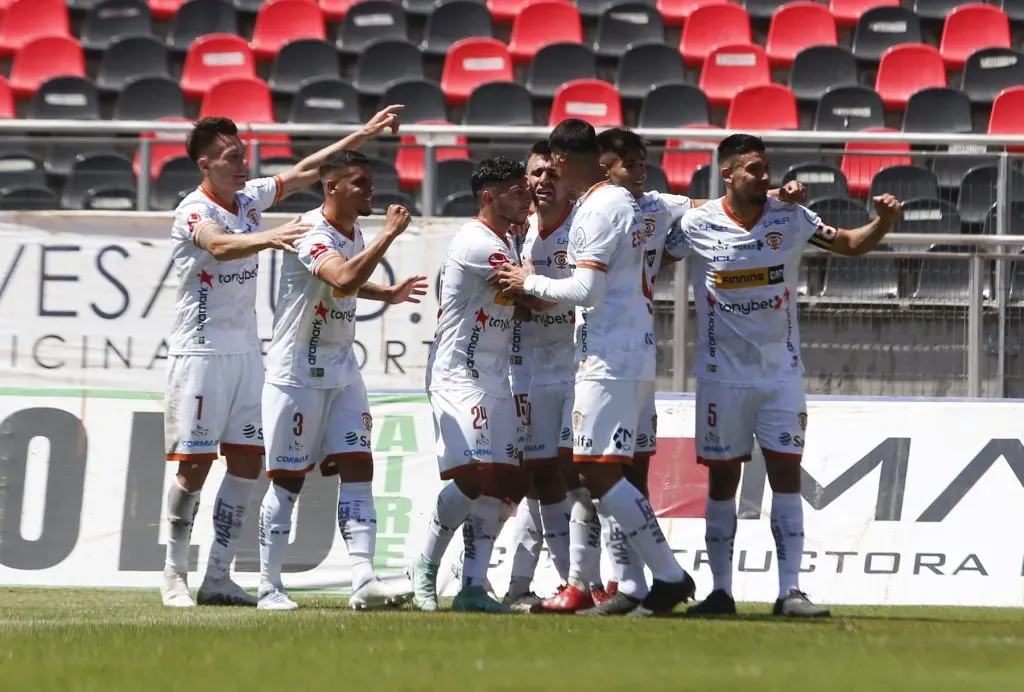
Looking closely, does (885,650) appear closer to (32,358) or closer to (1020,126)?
(32,358)

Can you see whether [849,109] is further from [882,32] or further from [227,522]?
[227,522]

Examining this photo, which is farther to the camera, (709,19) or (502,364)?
(709,19)

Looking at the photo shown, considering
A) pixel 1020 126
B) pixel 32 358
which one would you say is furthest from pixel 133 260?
pixel 1020 126

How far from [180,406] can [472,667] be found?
3877 millimetres

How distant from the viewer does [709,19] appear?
726 inches

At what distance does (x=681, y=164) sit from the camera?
1195 centimetres

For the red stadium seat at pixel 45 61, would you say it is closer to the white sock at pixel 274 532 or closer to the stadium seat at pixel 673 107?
the stadium seat at pixel 673 107

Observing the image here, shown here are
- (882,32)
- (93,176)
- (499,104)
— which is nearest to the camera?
(93,176)

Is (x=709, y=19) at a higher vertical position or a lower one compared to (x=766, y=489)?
higher

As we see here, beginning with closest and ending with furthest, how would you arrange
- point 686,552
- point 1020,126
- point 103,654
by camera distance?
point 103,654, point 686,552, point 1020,126

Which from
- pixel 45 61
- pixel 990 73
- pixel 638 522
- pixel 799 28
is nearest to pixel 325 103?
pixel 45 61

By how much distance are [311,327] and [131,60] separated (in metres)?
10.2

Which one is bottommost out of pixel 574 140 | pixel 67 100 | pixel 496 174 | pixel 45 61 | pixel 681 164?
pixel 496 174

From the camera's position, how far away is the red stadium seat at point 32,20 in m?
18.4
